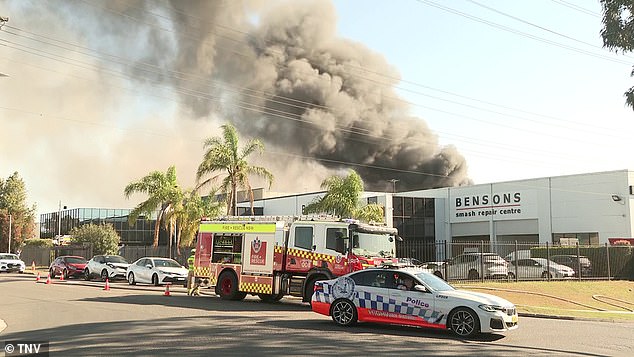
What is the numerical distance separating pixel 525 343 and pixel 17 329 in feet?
31.7

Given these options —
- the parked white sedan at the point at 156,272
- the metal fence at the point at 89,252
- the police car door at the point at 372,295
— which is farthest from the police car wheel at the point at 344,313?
the metal fence at the point at 89,252

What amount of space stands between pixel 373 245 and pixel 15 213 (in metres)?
56.9

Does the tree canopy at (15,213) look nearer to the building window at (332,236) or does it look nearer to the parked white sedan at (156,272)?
the parked white sedan at (156,272)

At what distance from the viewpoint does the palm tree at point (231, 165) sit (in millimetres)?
32938

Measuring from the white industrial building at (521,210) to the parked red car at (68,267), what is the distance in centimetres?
2291

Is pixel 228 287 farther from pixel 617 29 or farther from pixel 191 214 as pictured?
pixel 191 214

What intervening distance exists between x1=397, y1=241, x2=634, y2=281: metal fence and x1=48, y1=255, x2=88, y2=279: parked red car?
17.7 metres

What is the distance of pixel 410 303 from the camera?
12312 mm

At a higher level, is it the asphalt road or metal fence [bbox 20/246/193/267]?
metal fence [bbox 20/246/193/267]

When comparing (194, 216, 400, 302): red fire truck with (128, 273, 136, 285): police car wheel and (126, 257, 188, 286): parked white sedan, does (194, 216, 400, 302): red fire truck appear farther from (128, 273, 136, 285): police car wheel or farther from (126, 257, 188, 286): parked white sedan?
(128, 273, 136, 285): police car wheel

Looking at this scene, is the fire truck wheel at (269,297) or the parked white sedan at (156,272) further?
the parked white sedan at (156,272)

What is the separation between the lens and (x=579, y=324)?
619 inches

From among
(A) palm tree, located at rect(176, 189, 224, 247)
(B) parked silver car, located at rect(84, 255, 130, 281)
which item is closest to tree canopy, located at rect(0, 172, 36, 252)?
(A) palm tree, located at rect(176, 189, 224, 247)

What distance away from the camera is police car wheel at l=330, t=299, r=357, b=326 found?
42.3 feet
